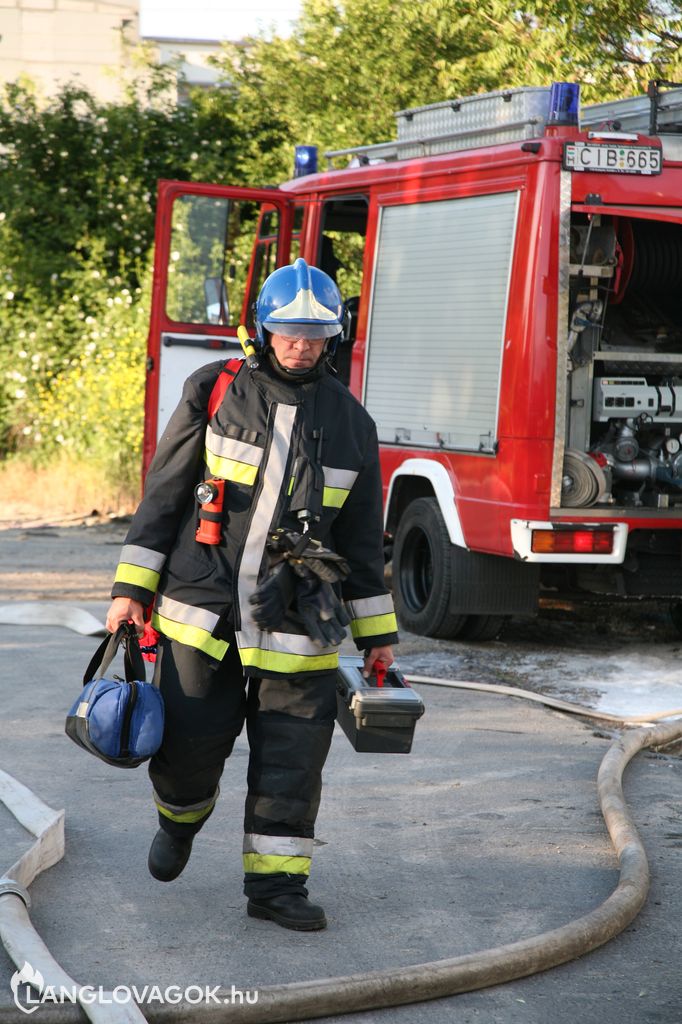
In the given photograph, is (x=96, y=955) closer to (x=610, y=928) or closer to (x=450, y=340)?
(x=610, y=928)

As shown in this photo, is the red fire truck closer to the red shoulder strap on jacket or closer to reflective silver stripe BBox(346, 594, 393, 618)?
reflective silver stripe BBox(346, 594, 393, 618)

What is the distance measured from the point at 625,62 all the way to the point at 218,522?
8872mm

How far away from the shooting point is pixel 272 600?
3.73 metres

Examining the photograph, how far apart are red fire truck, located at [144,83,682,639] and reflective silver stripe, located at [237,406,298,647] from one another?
3.50 m

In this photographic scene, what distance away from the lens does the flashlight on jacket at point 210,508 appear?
381 cm

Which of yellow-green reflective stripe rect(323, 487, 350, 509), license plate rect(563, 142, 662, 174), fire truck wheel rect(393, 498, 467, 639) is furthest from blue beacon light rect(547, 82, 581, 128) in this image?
yellow-green reflective stripe rect(323, 487, 350, 509)

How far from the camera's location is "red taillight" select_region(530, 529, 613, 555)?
725 centimetres

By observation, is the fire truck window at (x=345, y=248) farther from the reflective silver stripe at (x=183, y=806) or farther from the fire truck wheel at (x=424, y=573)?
the reflective silver stripe at (x=183, y=806)

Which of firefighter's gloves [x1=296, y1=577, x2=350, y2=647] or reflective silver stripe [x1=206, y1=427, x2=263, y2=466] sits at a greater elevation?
reflective silver stripe [x1=206, y1=427, x2=263, y2=466]

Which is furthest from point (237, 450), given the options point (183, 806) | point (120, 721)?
point (183, 806)

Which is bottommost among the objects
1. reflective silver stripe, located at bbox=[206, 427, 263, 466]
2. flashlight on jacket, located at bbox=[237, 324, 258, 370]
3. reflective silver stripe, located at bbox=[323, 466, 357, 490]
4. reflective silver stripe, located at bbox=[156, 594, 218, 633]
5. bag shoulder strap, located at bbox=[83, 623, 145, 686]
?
bag shoulder strap, located at bbox=[83, 623, 145, 686]

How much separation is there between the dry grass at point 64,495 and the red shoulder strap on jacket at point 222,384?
949 centimetres

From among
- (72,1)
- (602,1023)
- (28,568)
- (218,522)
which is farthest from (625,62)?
(72,1)

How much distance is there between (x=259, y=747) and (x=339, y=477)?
76 cm
